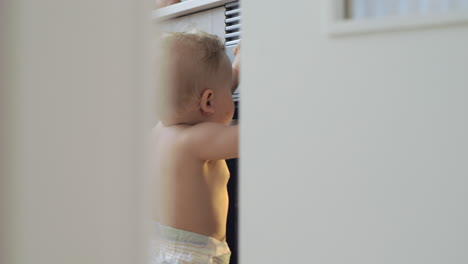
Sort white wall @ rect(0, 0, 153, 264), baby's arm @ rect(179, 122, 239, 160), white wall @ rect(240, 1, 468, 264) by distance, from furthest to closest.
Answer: baby's arm @ rect(179, 122, 239, 160) → white wall @ rect(240, 1, 468, 264) → white wall @ rect(0, 0, 153, 264)

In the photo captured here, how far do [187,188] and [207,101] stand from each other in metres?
0.23

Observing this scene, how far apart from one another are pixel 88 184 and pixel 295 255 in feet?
2.21

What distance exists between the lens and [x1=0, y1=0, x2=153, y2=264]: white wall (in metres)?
0.11

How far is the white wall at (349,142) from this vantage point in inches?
25.6

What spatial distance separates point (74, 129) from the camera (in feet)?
0.40

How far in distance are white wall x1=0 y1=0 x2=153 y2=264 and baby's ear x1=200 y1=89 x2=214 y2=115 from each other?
108 cm

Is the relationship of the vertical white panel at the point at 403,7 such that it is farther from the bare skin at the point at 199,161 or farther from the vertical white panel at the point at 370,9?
the bare skin at the point at 199,161

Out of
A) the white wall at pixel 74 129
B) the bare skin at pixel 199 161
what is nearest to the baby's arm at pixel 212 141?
the bare skin at pixel 199 161

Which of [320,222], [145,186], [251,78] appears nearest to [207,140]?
[251,78]

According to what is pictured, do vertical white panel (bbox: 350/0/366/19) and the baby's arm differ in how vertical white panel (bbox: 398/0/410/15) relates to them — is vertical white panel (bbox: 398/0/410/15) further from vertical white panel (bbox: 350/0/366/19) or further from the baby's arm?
the baby's arm

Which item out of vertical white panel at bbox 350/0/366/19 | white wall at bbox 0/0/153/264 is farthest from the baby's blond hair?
white wall at bbox 0/0/153/264

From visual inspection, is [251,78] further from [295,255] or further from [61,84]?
[61,84]

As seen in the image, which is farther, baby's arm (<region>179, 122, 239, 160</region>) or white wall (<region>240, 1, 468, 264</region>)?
baby's arm (<region>179, 122, 239, 160</region>)

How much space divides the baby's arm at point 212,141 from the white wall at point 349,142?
314 millimetres
